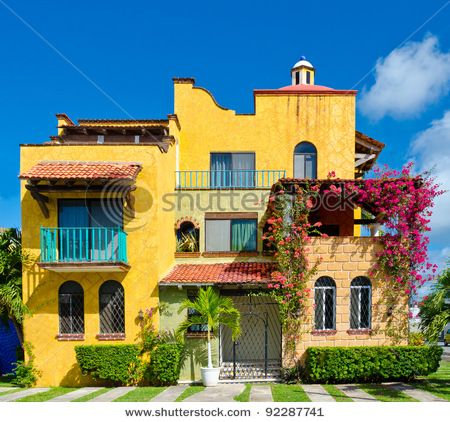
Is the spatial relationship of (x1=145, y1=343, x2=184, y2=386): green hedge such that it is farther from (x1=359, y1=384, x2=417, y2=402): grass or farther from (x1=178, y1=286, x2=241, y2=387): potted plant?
(x1=359, y1=384, x2=417, y2=402): grass

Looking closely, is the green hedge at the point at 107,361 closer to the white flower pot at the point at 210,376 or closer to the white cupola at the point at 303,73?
the white flower pot at the point at 210,376

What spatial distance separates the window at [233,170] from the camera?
20.4 m

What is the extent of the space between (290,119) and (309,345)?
10929 millimetres

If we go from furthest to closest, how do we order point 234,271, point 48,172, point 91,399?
point 234,271, point 48,172, point 91,399

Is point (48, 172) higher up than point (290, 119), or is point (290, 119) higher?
point (290, 119)

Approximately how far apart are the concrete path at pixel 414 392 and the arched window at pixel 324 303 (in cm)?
285

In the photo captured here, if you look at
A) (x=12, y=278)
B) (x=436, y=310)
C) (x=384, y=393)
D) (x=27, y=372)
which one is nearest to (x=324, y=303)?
(x=384, y=393)

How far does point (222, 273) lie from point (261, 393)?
5.13 m

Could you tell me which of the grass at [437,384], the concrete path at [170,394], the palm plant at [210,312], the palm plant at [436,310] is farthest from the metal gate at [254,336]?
the palm plant at [436,310]

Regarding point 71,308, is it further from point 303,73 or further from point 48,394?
point 303,73
